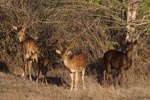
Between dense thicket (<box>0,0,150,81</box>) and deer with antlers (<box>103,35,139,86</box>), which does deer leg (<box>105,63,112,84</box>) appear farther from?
dense thicket (<box>0,0,150,81</box>)

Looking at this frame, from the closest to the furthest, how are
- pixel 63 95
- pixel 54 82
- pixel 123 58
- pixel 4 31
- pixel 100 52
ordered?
pixel 63 95, pixel 123 58, pixel 54 82, pixel 100 52, pixel 4 31

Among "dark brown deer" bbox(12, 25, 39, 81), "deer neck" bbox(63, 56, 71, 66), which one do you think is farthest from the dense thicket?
"deer neck" bbox(63, 56, 71, 66)

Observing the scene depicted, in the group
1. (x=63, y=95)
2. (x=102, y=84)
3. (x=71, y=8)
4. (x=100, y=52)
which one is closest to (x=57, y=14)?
(x=71, y=8)

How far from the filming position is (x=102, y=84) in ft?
57.2

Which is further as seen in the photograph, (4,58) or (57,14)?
(4,58)

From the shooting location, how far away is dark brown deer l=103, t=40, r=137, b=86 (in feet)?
54.5

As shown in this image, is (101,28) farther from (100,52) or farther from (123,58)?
(123,58)

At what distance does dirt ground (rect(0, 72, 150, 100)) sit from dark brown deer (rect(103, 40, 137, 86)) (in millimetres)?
717

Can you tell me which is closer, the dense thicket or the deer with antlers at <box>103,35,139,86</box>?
the deer with antlers at <box>103,35,139,86</box>

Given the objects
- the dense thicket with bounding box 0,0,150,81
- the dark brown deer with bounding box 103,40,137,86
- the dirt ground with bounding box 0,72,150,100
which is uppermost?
the dense thicket with bounding box 0,0,150,81

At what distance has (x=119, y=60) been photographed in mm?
16781

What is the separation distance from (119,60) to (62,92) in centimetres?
276

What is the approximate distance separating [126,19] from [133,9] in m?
0.53

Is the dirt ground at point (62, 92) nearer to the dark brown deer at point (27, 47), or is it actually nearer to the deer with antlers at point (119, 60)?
the deer with antlers at point (119, 60)
